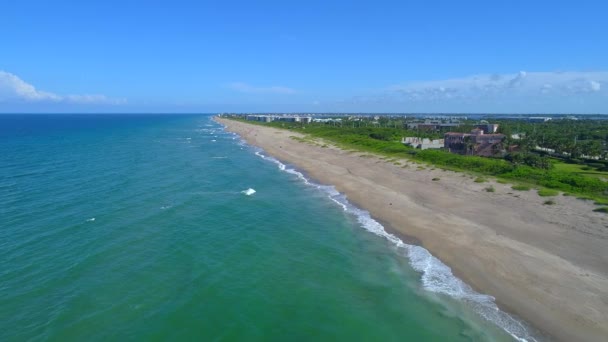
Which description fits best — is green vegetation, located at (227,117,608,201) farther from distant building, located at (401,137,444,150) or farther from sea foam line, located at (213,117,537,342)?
sea foam line, located at (213,117,537,342)

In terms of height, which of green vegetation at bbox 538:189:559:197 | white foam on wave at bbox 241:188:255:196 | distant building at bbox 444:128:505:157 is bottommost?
white foam on wave at bbox 241:188:255:196

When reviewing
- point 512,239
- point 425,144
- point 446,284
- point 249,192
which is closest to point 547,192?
point 512,239

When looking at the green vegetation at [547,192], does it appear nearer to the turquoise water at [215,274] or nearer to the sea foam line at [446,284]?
the sea foam line at [446,284]

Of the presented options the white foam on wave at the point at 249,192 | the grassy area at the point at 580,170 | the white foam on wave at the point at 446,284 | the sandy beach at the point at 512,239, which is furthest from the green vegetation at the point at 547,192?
the white foam on wave at the point at 249,192

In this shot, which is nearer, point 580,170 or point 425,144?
point 580,170

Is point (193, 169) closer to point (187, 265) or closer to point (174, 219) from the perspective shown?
point (174, 219)

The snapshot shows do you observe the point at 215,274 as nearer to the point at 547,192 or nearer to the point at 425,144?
the point at 547,192

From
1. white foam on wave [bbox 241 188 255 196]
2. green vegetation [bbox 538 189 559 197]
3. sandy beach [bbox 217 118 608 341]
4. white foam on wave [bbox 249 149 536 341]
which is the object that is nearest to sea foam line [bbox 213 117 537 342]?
white foam on wave [bbox 249 149 536 341]
